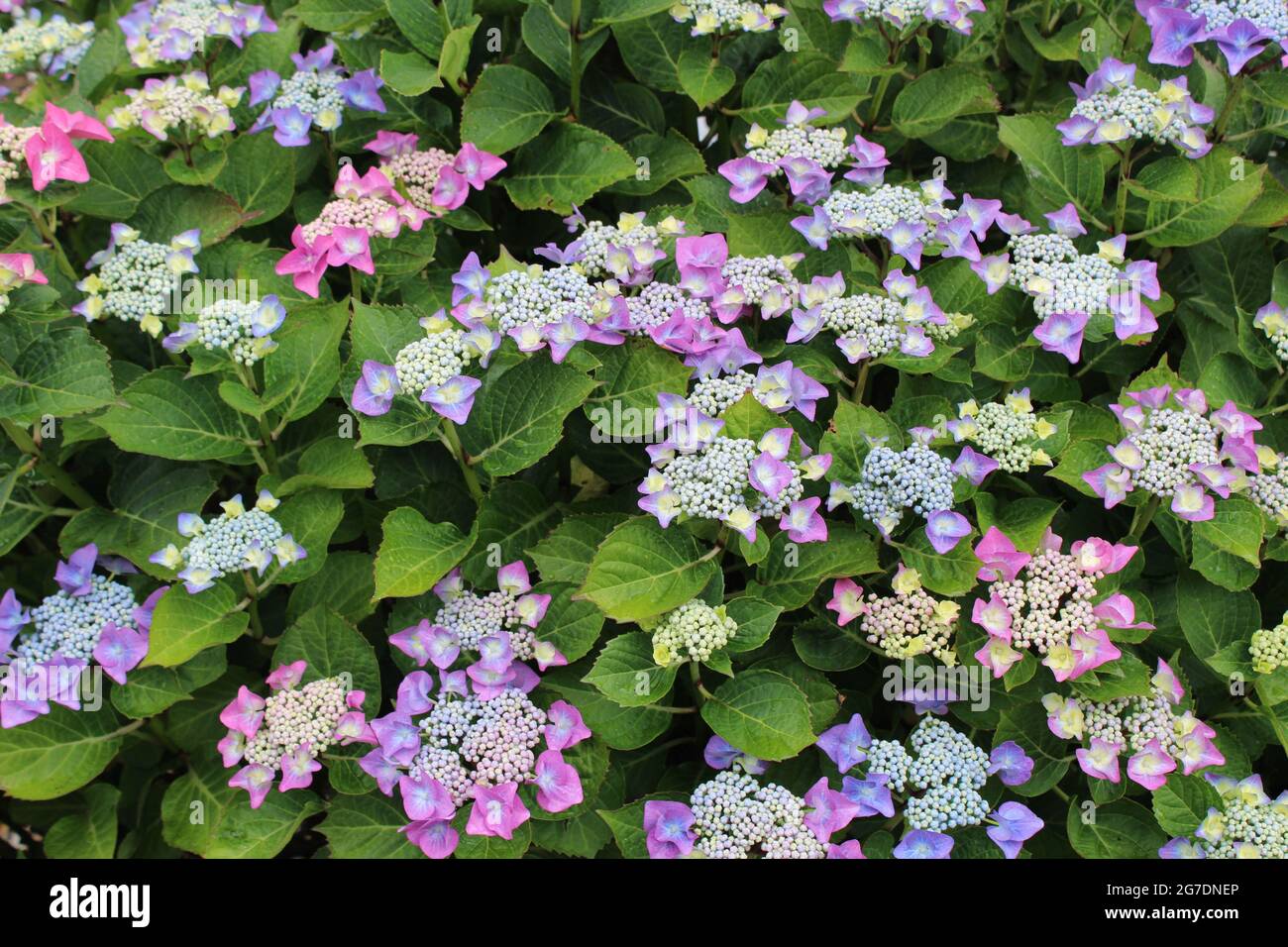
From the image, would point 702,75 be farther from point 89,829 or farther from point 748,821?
point 89,829

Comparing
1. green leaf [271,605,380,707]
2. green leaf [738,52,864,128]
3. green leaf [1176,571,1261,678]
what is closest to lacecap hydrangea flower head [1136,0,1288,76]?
green leaf [738,52,864,128]

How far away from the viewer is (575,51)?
176cm

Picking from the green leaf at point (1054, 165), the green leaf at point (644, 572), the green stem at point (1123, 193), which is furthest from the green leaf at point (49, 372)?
the green stem at point (1123, 193)

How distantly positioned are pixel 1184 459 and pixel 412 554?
923 mm

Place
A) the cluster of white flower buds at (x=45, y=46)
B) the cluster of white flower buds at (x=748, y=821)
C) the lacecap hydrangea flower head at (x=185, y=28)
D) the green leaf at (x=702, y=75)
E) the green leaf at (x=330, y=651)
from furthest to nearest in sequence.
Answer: the cluster of white flower buds at (x=45, y=46) → the lacecap hydrangea flower head at (x=185, y=28) → the green leaf at (x=702, y=75) → the green leaf at (x=330, y=651) → the cluster of white flower buds at (x=748, y=821)

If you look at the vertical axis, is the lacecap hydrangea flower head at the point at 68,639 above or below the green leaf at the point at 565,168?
below

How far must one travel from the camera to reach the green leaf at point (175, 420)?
150 cm

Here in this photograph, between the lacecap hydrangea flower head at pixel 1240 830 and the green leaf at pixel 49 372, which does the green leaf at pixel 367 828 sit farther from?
the lacecap hydrangea flower head at pixel 1240 830

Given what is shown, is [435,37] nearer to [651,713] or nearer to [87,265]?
[87,265]

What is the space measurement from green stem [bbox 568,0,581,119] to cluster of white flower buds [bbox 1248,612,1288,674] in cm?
121

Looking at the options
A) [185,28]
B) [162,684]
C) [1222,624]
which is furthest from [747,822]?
[185,28]

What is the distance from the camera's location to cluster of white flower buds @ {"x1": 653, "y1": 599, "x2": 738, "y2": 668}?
131cm

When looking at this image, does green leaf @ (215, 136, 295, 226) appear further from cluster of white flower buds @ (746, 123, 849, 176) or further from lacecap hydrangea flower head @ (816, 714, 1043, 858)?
lacecap hydrangea flower head @ (816, 714, 1043, 858)

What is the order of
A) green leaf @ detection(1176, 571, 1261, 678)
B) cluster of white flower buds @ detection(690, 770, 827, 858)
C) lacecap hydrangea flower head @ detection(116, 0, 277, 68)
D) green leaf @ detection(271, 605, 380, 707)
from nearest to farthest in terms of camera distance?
cluster of white flower buds @ detection(690, 770, 827, 858) < green leaf @ detection(1176, 571, 1261, 678) < green leaf @ detection(271, 605, 380, 707) < lacecap hydrangea flower head @ detection(116, 0, 277, 68)
